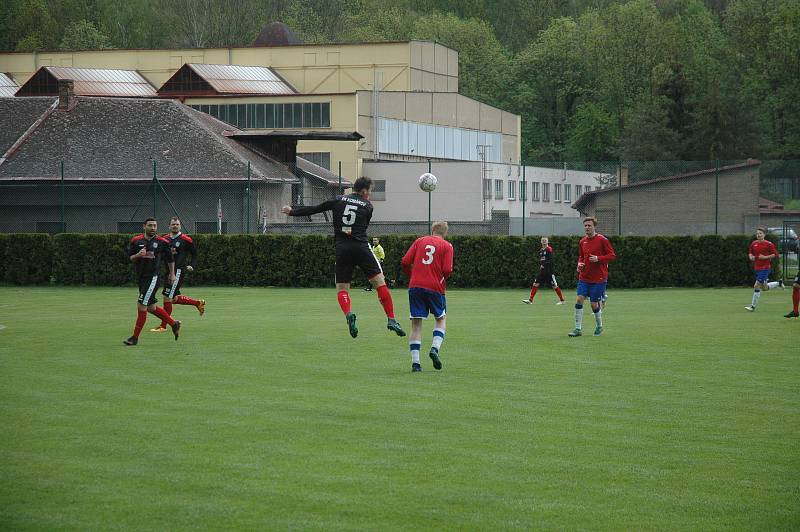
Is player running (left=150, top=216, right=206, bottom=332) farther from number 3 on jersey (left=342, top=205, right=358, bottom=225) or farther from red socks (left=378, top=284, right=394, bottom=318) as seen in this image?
red socks (left=378, top=284, right=394, bottom=318)

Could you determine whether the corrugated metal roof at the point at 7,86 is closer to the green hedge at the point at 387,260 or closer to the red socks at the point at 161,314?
the green hedge at the point at 387,260

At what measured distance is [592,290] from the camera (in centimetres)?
1953

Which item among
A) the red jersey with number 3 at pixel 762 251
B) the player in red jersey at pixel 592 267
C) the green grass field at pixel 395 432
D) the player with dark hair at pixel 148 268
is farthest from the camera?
Result: the red jersey with number 3 at pixel 762 251

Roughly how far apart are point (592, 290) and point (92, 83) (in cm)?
6287

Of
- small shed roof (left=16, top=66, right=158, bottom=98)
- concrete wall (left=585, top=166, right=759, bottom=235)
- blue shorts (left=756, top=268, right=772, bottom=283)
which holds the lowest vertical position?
blue shorts (left=756, top=268, right=772, bottom=283)

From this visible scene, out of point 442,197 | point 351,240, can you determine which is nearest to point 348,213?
point 351,240

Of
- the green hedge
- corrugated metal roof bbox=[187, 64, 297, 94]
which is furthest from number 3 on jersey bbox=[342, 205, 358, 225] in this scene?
corrugated metal roof bbox=[187, 64, 297, 94]

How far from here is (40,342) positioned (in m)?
18.0

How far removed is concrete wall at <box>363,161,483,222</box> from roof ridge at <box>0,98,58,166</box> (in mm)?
18068

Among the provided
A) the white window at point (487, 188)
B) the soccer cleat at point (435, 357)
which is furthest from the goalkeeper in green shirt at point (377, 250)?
the white window at point (487, 188)

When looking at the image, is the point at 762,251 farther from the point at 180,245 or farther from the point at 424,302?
the point at 424,302

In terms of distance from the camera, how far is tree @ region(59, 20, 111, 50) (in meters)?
98.5

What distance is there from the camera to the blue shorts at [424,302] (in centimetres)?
1434

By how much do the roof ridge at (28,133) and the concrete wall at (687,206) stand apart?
25.2 meters
